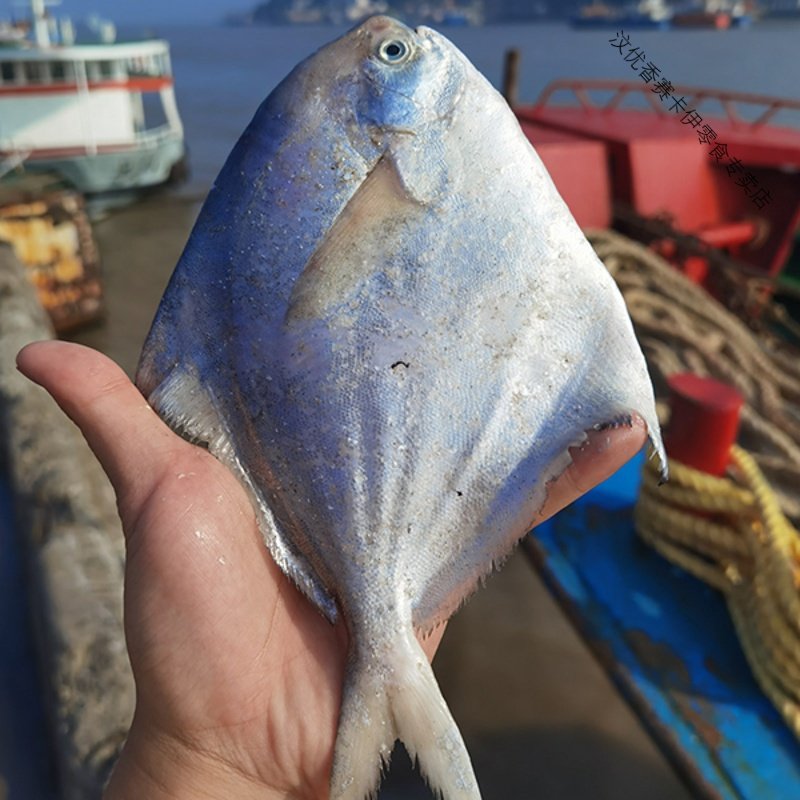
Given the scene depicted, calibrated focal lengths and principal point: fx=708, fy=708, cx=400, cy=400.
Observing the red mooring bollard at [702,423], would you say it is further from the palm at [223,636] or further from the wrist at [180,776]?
the wrist at [180,776]

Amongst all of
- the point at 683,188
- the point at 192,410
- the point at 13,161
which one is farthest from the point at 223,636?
the point at 13,161

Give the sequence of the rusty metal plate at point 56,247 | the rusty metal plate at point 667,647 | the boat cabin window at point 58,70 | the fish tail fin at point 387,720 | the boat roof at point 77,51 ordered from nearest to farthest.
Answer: the fish tail fin at point 387,720, the rusty metal plate at point 667,647, the rusty metal plate at point 56,247, the boat roof at point 77,51, the boat cabin window at point 58,70

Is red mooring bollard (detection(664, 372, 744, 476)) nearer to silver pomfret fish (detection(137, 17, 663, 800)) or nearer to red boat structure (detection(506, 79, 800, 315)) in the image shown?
silver pomfret fish (detection(137, 17, 663, 800))

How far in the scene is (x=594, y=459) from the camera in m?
1.71

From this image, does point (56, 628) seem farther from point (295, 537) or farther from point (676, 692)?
point (676, 692)

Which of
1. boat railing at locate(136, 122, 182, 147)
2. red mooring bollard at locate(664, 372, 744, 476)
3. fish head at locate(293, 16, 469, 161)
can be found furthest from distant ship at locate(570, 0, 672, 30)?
fish head at locate(293, 16, 469, 161)

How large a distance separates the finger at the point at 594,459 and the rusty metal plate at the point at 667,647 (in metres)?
1.64

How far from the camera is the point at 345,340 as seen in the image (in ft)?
5.07

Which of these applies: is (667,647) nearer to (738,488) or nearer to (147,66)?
(738,488)

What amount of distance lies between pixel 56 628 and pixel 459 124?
317 centimetres

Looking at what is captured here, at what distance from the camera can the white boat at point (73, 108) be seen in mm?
16078

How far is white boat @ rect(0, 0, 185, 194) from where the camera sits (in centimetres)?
1608

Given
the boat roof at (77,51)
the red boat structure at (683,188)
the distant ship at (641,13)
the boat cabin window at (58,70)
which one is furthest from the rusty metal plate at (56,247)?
the distant ship at (641,13)

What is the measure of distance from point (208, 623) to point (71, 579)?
248cm
